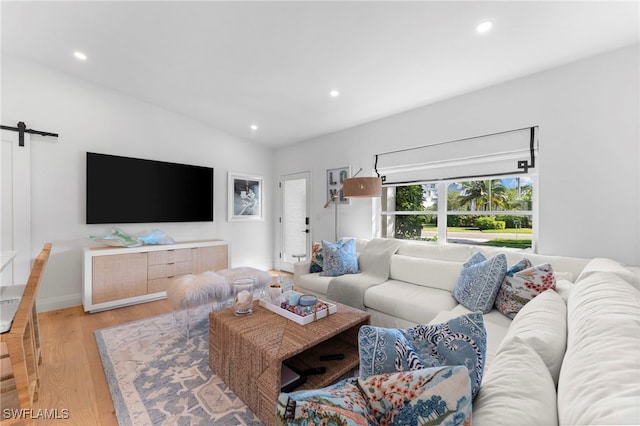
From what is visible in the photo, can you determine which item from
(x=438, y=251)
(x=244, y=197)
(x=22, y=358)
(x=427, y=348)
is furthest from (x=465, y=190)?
(x=22, y=358)

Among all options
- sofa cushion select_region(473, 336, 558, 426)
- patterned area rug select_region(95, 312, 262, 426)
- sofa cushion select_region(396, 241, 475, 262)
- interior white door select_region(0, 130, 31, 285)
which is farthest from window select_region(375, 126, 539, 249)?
interior white door select_region(0, 130, 31, 285)

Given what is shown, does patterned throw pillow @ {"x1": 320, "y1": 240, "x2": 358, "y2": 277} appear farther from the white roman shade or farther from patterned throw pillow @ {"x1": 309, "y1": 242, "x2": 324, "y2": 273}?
the white roman shade

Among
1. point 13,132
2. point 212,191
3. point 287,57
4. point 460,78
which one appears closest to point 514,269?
point 460,78

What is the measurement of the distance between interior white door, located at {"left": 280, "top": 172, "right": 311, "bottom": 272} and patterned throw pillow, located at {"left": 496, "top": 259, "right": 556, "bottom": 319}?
3.22 meters

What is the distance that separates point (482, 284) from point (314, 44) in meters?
2.39

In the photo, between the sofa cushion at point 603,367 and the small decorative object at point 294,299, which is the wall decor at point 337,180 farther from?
the sofa cushion at point 603,367

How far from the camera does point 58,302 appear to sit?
3188 mm

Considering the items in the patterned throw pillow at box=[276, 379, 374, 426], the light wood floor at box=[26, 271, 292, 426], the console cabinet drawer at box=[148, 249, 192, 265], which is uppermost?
the patterned throw pillow at box=[276, 379, 374, 426]

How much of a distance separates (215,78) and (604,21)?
3.41 m

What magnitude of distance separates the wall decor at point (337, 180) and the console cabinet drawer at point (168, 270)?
7.75 ft

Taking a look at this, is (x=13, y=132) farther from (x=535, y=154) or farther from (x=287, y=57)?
(x=535, y=154)

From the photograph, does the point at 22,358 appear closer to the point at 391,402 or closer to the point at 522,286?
the point at 391,402

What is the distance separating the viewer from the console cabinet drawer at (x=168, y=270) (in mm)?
3509

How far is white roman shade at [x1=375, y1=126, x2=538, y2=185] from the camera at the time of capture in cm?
265
